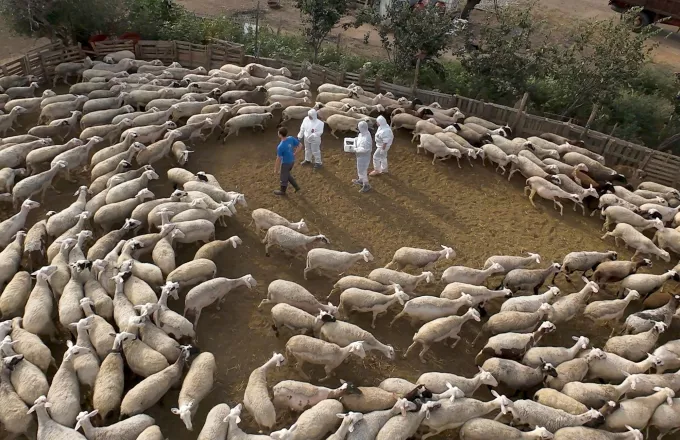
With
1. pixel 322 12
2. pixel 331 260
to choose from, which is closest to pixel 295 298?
pixel 331 260

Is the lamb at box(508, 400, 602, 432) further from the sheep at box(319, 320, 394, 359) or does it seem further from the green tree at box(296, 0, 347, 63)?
the green tree at box(296, 0, 347, 63)

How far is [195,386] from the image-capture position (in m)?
8.86

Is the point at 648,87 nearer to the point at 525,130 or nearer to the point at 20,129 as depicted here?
the point at 525,130

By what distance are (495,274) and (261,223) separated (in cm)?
604

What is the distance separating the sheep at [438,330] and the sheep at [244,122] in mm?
9552

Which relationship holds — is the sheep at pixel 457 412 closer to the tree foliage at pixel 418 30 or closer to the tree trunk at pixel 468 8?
the tree foliage at pixel 418 30

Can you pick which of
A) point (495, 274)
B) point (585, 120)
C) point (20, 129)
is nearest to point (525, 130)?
point (585, 120)

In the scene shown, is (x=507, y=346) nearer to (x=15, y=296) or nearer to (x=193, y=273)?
(x=193, y=273)

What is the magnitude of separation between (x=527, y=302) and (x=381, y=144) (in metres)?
6.28

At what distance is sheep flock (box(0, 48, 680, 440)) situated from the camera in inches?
343

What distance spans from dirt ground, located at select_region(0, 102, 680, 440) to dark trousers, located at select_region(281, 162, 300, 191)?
38 cm

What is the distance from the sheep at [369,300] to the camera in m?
10.9

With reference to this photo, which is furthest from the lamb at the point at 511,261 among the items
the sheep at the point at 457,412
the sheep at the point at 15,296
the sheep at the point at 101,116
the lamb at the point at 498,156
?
the sheep at the point at 101,116

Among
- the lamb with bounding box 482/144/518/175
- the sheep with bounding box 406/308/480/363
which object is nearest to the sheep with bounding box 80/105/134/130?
the lamb with bounding box 482/144/518/175
